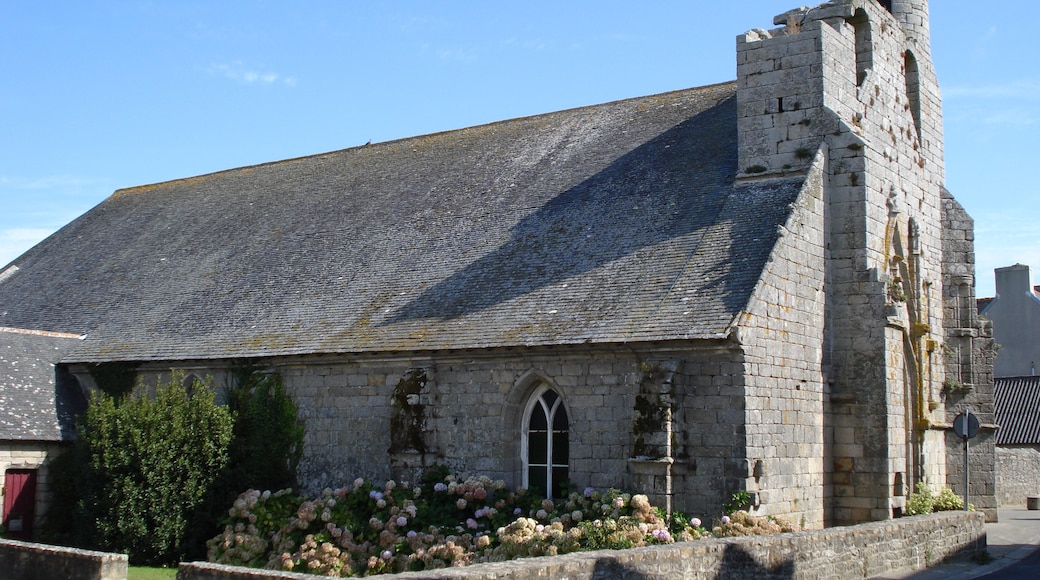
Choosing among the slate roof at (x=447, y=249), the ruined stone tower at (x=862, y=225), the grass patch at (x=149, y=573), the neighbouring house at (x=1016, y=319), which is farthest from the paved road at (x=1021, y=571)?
the neighbouring house at (x=1016, y=319)

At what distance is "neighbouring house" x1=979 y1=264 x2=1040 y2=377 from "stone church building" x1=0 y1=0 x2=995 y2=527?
789 inches

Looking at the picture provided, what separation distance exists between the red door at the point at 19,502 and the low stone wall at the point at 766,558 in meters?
10.1

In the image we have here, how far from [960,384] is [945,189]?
4.06m

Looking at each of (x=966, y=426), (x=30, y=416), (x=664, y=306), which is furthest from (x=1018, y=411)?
(x=30, y=416)

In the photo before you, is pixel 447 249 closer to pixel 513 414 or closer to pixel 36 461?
pixel 513 414

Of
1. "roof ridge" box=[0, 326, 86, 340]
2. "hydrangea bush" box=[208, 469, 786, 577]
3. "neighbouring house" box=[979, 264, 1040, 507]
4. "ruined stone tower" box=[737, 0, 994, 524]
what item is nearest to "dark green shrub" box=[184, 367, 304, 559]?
"hydrangea bush" box=[208, 469, 786, 577]

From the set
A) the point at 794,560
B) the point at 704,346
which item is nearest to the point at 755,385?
the point at 704,346

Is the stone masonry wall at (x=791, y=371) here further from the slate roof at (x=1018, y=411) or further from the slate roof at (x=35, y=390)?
the slate roof at (x=1018, y=411)

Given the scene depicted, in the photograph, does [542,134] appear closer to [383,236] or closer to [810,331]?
[383,236]

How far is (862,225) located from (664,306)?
13.6 ft

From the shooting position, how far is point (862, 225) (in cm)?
1786

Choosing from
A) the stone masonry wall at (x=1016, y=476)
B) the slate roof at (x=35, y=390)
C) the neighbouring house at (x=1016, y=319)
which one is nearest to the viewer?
the slate roof at (x=35, y=390)

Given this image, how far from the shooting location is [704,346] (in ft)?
50.3

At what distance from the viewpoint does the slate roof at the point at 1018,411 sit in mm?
31562
